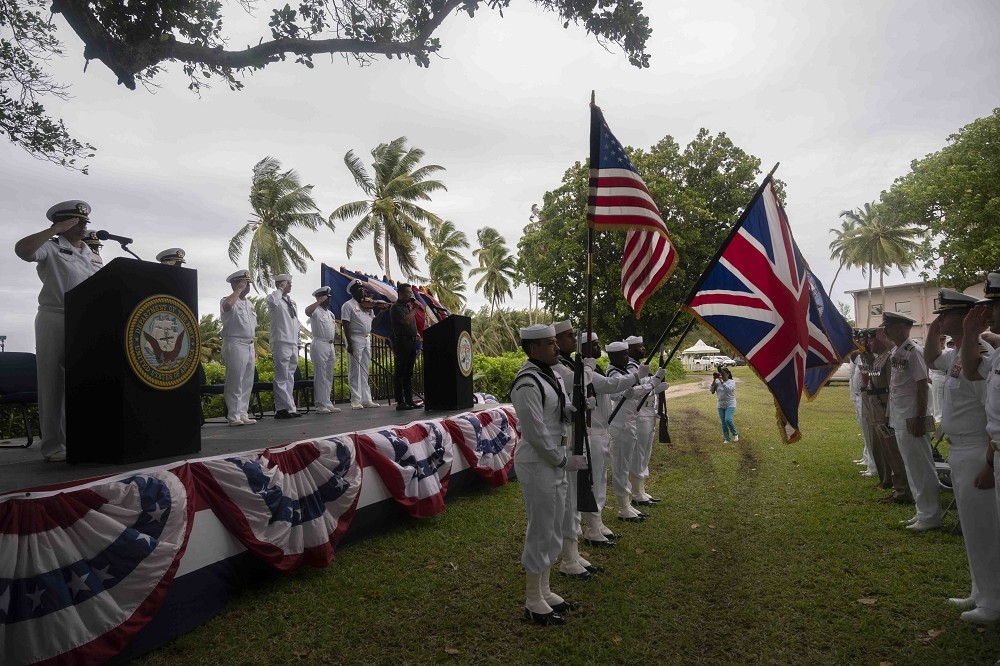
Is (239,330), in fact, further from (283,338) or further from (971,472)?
(971,472)

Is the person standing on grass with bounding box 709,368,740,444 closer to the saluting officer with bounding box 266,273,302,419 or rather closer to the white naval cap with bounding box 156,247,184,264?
the saluting officer with bounding box 266,273,302,419

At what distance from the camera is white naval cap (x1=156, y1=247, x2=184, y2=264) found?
6102 millimetres

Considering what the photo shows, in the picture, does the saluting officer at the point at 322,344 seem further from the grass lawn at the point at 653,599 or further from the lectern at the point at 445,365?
the grass lawn at the point at 653,599

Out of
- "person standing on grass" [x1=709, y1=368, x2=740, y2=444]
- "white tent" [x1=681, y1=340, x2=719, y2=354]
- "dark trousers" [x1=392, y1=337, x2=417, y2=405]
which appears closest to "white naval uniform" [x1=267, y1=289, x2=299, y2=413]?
"dark trousers" [x1=392, y1=337, x2=417, y2=405]

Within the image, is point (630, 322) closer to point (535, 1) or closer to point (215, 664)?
point (535, 1)

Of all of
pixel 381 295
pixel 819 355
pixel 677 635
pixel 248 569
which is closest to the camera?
pixel 677 635

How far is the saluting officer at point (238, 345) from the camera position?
755 centimetres

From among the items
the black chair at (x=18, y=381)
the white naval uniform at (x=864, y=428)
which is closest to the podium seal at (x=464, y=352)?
the black chair at (x=18, y=381)

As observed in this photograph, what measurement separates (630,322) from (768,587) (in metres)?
17.8

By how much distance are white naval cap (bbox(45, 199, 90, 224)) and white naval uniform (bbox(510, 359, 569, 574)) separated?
3.67 meters

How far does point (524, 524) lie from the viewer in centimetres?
677

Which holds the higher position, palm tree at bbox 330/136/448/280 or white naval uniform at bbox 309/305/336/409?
palm tree at bbox 330/136/448/280

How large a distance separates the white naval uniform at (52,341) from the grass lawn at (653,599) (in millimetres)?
1966

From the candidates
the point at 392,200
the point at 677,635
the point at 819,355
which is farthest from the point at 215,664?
the point at 392,200
